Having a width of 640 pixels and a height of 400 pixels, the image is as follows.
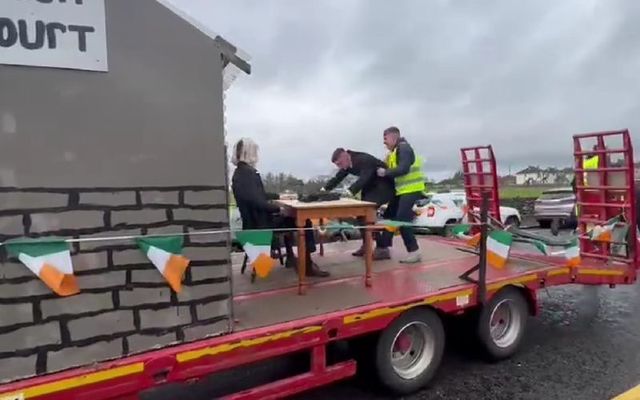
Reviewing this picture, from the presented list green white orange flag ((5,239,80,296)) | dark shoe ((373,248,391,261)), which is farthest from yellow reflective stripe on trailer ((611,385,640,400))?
green white orange flag ((5,239,80,296))

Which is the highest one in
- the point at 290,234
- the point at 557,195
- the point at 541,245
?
the point at 557,195

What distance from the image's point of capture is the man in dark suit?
6.34 metres

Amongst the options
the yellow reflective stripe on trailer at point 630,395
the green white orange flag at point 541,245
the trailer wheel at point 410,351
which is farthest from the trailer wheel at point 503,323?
the yellow reflective stripe on trailer at point 630,395

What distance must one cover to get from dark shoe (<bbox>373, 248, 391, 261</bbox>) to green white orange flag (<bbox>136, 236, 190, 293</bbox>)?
10.6 ft

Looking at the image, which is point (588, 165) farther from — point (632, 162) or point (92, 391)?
point (92, 391)

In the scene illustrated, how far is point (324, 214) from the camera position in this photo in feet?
15.5

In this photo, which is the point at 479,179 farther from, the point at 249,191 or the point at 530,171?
the point at 530,171

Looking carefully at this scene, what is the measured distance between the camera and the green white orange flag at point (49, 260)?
2.77 m

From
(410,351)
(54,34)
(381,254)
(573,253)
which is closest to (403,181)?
(381,254)

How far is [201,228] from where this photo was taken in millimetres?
3363

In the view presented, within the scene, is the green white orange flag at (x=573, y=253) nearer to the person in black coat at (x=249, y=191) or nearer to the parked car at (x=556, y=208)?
the person in black coat at (x=249, y=191)

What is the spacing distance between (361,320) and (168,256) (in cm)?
→ 152

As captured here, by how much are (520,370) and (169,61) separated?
4.00 m

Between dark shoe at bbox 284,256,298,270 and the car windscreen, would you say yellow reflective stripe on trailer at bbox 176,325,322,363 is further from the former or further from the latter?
the car windscreen
